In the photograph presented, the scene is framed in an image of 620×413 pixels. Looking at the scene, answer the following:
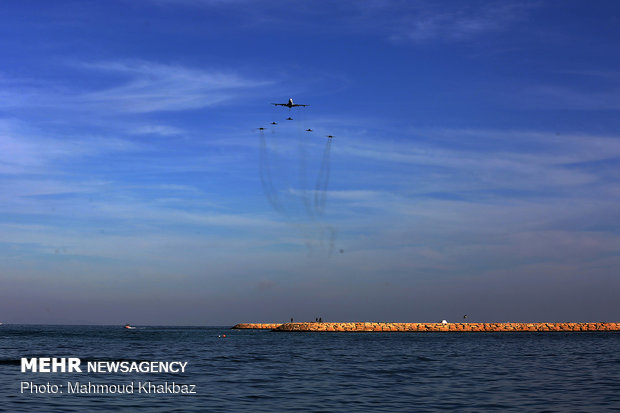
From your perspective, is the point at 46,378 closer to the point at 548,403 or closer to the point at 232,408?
the point at 232,408

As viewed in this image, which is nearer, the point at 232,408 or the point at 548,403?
the point at 232,408

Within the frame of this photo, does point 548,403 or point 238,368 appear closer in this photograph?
point 548,403

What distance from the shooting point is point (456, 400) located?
3725 cm

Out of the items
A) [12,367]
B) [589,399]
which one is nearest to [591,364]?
[589,399]

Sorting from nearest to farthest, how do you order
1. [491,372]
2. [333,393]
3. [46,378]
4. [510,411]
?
[510,411], [333,393], [46,378], [491,372]

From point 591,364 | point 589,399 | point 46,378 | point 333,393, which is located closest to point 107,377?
point 46,378

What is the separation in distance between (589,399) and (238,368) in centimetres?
3019

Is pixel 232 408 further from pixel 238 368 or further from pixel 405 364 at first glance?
pixel 405 364

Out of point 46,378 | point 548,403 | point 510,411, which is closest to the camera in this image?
point 510,411

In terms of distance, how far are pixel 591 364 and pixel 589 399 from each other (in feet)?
93.1

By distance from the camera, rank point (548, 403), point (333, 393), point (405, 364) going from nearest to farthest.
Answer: point (548, 403), point (333, 393), point (405, 364)

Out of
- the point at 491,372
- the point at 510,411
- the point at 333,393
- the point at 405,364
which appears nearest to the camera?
the point at 510,411

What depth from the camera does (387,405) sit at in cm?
3525

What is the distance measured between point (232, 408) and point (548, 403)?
17.4 metres
